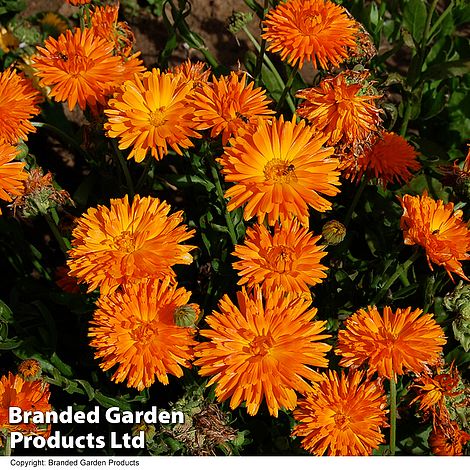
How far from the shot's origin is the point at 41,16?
427cm

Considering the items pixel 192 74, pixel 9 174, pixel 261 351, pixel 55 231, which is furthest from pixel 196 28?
pixel 261 351

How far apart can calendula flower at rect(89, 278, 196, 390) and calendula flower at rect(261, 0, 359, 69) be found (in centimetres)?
99

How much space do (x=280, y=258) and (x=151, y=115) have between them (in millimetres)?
701

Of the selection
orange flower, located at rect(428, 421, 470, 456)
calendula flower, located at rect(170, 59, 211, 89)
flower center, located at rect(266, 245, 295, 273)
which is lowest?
orange flower, located at rect(428, 421, 470, 456)

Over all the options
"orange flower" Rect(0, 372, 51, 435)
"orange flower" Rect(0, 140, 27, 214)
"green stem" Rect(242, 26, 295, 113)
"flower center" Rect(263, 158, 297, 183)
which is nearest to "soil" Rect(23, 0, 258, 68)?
"green stem" Rect(242, 26, 295, 113)

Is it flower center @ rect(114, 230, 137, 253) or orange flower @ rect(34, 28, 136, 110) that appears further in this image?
orange flower @ rect(34, 28, 136, 110)

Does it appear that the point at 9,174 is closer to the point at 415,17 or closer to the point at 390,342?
the point at 390,342

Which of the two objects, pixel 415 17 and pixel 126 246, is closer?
pixel 126 246

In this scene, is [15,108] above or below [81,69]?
below

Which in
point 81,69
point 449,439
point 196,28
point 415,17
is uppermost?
point 196,28

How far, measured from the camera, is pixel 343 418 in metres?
2.12

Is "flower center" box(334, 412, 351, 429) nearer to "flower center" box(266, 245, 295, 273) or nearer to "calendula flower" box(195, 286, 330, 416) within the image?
"calendula flower" box(195, 286, 330, 416)

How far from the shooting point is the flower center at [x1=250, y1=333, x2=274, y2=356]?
192 centimetres

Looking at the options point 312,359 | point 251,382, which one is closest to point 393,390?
point 312,359
